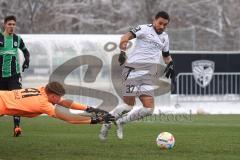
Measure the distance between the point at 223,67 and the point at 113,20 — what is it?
19.4m

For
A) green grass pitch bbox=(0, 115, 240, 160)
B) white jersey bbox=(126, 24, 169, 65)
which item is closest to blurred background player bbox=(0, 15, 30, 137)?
green grass pitch bbox=(0, 115, 240, 160)

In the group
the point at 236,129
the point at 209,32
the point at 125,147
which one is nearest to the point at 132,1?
the point at 209,32

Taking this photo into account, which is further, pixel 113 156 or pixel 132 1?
pixel 132 1

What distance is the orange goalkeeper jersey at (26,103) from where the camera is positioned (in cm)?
1009

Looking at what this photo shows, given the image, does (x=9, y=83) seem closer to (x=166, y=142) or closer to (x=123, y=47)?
(x=123, y=47)

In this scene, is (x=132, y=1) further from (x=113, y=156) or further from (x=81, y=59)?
(x=113, y=156)

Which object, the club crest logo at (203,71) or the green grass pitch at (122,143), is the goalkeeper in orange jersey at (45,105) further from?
the club crest logo at (203,71)

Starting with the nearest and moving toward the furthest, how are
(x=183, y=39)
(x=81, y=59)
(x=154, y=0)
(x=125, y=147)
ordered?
(x=125, y=147) < (x=81, y=59) < (x=183, y=39) < (x=154, y=0)

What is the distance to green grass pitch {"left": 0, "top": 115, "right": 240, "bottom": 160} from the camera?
35.4 ft

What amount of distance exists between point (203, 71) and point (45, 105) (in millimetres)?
16219

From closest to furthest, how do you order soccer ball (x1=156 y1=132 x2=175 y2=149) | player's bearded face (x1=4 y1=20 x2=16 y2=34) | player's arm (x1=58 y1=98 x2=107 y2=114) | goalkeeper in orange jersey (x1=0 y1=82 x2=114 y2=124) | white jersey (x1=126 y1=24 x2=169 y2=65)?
goalkeeper in orange jersey (x1=0 y1=82 x2=114 y2=124) → player's arm (x1=58 y1=98 x2=107 y2=114) → soccer ball (x1=156 y1=132 x2=175 y2=149) → white jersey (x1=126 y1=24 x2=169 y2=65) → player's bearded face (x1=4 y1=20 x2=16 y2=34)

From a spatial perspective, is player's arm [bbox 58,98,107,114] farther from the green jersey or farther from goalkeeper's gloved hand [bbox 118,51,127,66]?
the green jersey

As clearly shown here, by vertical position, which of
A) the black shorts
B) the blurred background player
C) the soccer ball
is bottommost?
the soccer ball

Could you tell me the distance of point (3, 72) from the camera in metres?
14.4
